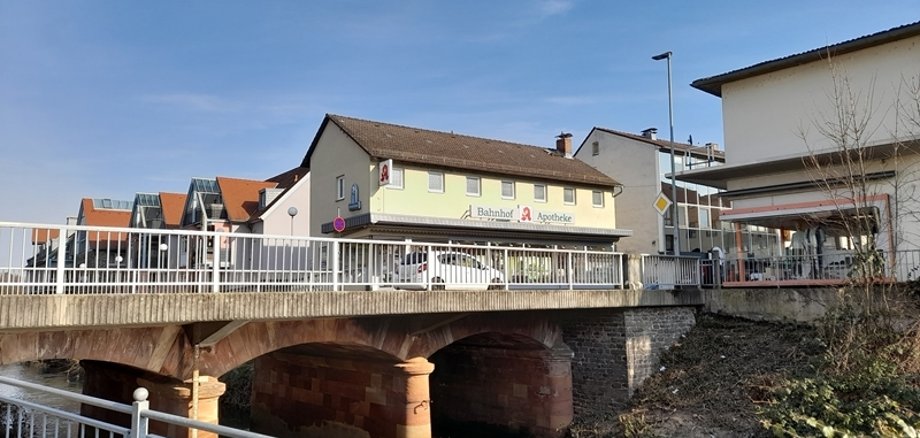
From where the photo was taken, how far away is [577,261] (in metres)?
15.6

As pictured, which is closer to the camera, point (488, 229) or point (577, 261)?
point (577, 261)

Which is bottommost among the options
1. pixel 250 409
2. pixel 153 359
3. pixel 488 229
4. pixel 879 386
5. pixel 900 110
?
pixel 250 409

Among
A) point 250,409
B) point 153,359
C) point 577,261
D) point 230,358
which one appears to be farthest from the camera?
point 250,409

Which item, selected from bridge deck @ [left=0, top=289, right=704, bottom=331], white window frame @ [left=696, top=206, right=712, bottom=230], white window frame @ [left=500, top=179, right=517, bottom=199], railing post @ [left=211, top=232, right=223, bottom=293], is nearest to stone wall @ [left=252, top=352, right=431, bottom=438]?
bridge deck @ [left=0, top=289, right=704, bottom=331]

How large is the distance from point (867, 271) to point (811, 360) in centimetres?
203

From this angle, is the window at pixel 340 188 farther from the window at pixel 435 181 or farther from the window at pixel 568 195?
the window at pixel 568 195

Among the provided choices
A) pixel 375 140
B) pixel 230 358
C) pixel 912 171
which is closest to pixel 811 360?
pixel 912 171

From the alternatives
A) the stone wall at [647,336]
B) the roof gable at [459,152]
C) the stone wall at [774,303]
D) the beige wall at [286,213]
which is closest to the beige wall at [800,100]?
the stone wall at [774,303]

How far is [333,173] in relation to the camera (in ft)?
91.5

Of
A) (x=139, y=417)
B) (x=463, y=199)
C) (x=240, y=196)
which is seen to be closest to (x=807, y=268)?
(x=463, y=199)

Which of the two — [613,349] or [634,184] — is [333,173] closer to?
[634,184]

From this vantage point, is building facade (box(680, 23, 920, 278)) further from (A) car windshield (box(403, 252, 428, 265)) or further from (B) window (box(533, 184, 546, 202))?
(A) car windshield (box(403, 252, 428, 265))

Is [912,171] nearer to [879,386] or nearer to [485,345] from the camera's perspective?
[879,386]

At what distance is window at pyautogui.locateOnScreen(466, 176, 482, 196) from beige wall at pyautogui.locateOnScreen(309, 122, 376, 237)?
4.28 m
